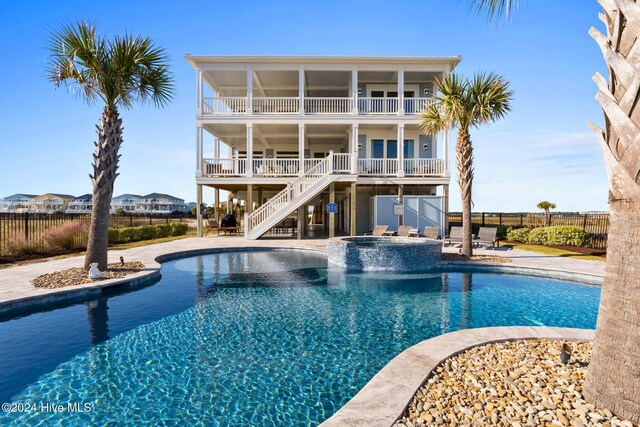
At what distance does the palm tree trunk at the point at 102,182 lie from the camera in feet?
28.5

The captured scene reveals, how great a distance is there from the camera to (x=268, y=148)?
24344 millimetres

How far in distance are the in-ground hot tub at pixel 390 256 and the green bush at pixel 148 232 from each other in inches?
511

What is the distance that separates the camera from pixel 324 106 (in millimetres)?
19594

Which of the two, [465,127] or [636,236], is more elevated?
[465,127]

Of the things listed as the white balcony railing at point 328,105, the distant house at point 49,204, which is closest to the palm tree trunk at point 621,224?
the white balcony railing at point 328,105

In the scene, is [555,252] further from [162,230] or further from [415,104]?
[162,230]

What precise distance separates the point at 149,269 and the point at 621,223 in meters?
10.3

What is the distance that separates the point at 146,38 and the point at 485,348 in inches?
420

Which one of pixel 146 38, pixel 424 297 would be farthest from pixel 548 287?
pixel 146 38

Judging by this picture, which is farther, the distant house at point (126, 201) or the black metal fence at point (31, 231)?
the distant house at point (126, 201)

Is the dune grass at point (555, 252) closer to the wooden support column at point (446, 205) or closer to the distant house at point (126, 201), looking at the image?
the wooden support column at point (446, 205)

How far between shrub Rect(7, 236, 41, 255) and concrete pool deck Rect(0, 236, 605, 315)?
7.69ft

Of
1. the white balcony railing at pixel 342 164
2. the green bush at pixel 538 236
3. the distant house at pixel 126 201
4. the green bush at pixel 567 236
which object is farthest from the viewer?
the distant house at pixel 126 201

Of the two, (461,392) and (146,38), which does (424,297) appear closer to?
(461,392)
